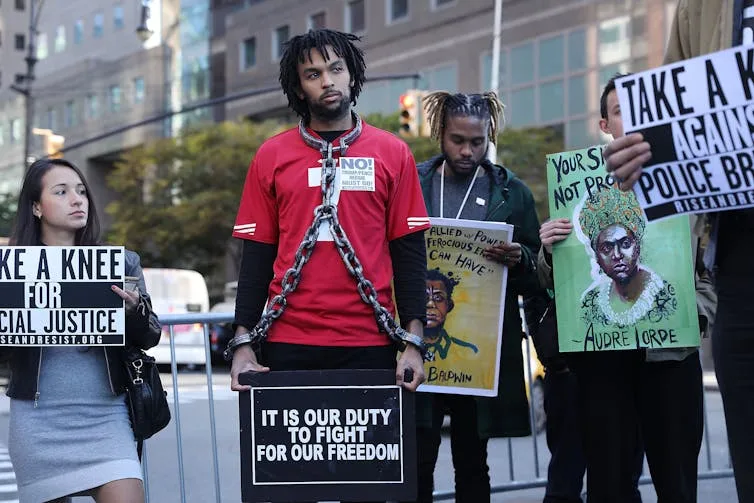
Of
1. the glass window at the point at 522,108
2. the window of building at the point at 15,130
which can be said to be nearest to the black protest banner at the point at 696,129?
the glass window at the point at 522,108

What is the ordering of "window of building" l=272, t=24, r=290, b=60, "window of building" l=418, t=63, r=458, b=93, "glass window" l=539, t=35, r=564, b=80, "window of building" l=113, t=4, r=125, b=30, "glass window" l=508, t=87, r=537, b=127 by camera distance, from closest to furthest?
1. "glass window" l=539, t=35, r=564, b=80
2. "glass window" l=508, t=87, r=537, b=127
3. "window of building" l=418, t=63, r=458, b=93
4. "window of building" l=272, t=24, r=290, b=60
5. "window of building" l=113, t=4, r=125, b=30

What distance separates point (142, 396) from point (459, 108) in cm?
178

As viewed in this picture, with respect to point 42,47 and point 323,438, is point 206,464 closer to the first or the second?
point 323,438

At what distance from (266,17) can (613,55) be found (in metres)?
22.4

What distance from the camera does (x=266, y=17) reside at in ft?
177

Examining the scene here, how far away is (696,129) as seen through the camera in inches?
120

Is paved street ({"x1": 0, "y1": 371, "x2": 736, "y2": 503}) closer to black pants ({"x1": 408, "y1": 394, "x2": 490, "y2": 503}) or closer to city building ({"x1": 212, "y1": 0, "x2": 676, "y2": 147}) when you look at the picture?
black pants ({"x1": 408, "y1": 394, "x2": 490, "y2": 503})

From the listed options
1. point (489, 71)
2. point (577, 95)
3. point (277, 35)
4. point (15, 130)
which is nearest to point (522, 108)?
point (489, 71)

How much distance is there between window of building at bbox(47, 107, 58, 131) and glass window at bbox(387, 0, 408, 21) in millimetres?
31252

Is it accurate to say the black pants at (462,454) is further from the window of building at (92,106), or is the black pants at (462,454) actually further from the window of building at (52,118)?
the window of building at (52,118)

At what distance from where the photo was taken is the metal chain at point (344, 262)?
413cm

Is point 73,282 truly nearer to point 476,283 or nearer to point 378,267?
point 378,267

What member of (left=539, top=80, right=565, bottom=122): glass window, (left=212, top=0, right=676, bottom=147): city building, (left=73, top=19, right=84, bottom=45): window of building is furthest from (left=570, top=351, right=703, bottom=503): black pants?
(left=73, top=19, right=84, bottom=45): window of building

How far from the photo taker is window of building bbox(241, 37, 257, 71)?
54781 mm
